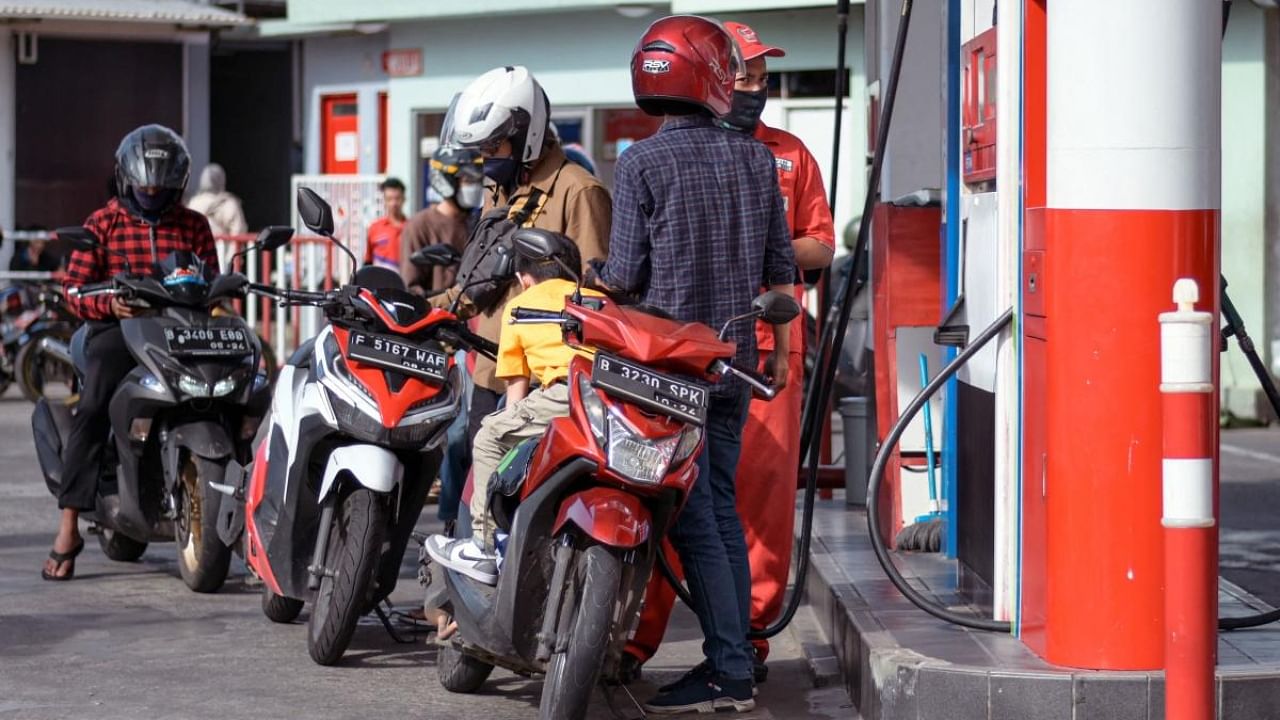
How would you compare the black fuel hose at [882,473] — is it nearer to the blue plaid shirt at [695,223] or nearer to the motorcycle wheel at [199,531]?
the blue plaid shirt at [695,223]

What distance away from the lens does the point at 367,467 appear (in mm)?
6688

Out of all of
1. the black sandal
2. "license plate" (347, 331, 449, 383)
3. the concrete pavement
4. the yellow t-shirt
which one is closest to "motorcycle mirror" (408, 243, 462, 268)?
"license plate" (347, 331, 449, 383)

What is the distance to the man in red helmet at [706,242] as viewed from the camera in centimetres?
600

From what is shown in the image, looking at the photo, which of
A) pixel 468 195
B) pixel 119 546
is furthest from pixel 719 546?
pixel 468 195

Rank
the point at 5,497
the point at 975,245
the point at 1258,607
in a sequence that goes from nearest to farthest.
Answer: the point at 1258,607 < the point at 975,245 < the point at 5,497

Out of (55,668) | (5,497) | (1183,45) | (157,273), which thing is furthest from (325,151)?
(1183,45)

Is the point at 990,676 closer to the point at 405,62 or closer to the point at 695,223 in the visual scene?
the point at 695,223

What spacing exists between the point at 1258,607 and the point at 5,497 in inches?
284

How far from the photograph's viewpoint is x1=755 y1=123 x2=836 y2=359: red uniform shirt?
6.94 m

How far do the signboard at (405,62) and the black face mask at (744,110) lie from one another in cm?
1805

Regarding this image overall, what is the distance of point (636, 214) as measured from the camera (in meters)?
6.01

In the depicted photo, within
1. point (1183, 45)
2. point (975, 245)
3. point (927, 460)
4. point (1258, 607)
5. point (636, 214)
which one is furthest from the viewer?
point (927, 460)

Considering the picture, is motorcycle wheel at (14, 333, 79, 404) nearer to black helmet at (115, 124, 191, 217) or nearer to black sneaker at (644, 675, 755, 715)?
black helmet at (115, 124, 191, 217)

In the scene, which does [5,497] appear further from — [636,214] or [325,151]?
[325,151]
